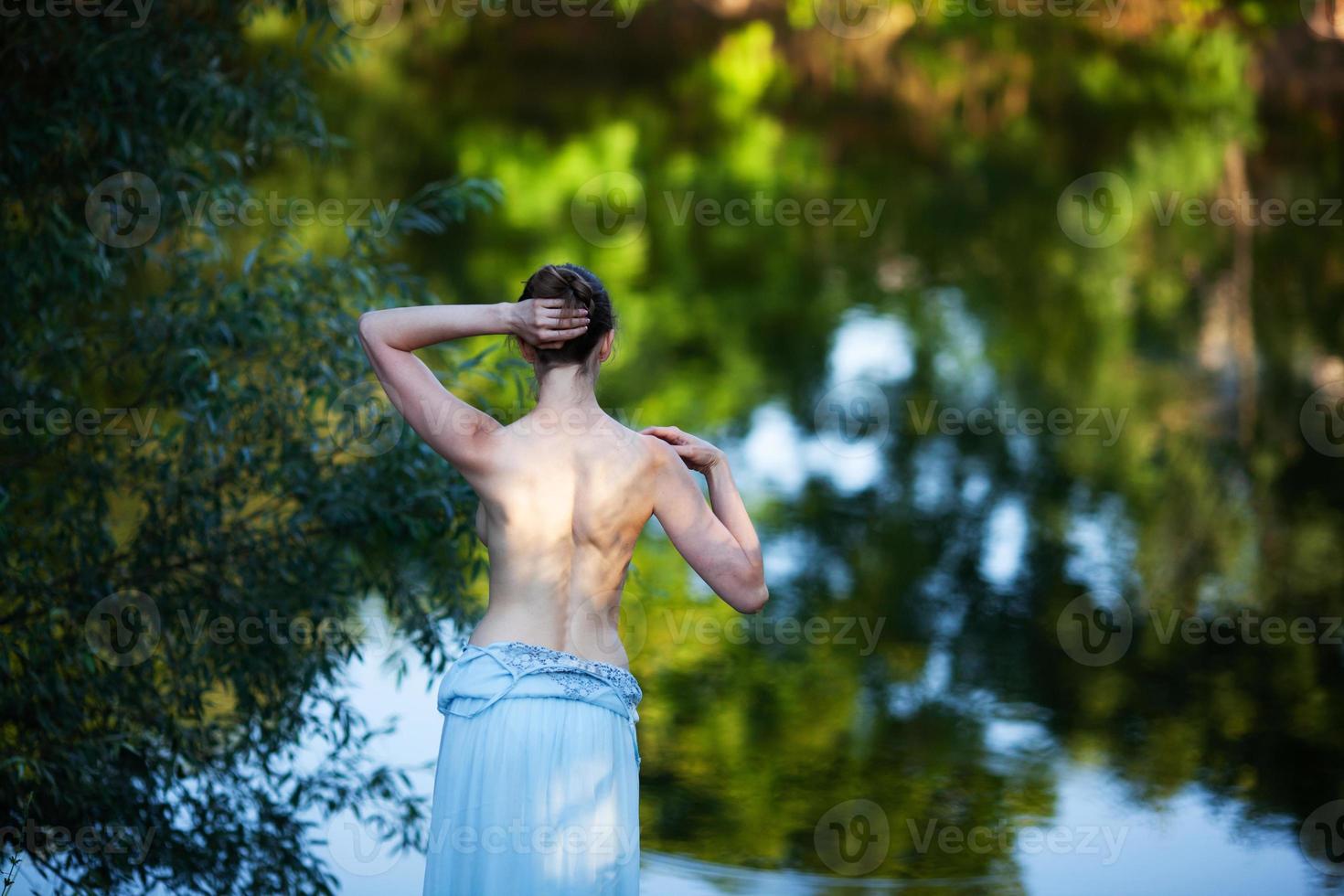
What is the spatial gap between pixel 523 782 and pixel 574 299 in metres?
0.76

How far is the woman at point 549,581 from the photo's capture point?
102 inches

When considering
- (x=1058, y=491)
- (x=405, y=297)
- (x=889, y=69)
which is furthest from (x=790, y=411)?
(x=889, y=69)

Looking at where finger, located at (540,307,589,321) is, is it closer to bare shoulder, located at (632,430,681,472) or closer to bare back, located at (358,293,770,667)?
bare back, located at (358,293,770,667)

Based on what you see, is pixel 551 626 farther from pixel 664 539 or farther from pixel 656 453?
pixel 664 539

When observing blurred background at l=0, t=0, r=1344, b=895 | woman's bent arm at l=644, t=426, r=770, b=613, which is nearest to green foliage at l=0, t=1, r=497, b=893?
blurred background at l=0, t=0, r=1344, b=895

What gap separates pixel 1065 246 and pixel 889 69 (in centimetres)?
781

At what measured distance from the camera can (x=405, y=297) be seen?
4.82m

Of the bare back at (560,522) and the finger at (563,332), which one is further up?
the finger at (563,332)

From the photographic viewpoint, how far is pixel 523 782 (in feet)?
8.52

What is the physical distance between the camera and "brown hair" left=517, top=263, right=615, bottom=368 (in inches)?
104

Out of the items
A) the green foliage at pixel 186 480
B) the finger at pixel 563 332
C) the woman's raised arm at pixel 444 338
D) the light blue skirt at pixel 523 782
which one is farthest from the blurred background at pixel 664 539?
the finger at pixel 563 332

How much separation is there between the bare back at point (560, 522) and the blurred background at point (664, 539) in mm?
1699

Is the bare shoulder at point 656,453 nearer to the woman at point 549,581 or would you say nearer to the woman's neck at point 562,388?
the woman at point 549,581

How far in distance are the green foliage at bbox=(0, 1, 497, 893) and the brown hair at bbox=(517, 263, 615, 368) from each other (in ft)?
5.70
